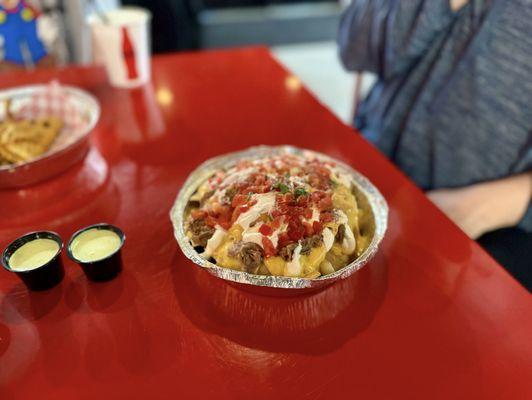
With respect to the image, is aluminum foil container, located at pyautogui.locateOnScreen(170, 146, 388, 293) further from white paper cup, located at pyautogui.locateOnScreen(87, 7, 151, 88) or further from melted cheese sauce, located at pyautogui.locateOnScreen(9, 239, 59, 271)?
white paper cup, located at pyautogui.locateOnScreen(87, 7, 151, 88)

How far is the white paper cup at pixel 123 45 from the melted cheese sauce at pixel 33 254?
2.93ft

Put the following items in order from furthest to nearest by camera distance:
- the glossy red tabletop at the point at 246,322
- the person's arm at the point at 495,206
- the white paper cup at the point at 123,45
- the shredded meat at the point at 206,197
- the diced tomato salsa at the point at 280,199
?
the white paper cup at the point at 123,45 < the person's arm at the point at 495,206 < the shredded meat at the point at 206,197 < the diced tomato salsa at the point at 280,199 < the glossy red tabletop at the point at 246,322

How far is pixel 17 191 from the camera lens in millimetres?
1103

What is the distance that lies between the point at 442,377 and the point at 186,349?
43 centimetres

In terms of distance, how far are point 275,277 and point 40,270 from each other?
0.43 m

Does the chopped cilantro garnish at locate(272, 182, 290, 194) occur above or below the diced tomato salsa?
above

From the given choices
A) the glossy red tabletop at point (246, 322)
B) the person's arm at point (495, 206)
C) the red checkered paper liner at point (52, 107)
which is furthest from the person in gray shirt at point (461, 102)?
the red checkered paper liner at point (52, 107)

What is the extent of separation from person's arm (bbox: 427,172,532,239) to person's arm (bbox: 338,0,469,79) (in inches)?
21.1

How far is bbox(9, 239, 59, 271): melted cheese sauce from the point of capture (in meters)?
0.81

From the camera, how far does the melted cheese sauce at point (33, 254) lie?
806 millimetres

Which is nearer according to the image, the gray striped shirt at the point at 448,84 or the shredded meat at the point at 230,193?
the shredded meat at the point at 230,193

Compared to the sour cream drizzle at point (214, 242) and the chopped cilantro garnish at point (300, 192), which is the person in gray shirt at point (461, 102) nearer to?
the chopped cilantro garnish at point (300, 192)

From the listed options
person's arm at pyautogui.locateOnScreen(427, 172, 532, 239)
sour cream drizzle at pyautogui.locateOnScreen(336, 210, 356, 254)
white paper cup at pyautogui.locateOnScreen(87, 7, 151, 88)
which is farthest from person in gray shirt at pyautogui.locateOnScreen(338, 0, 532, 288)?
white paper cup at pyautogui.locateOnScreen(87, 7, 151, 88)

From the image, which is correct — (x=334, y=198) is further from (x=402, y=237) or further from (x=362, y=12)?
(x=362, y=12)
